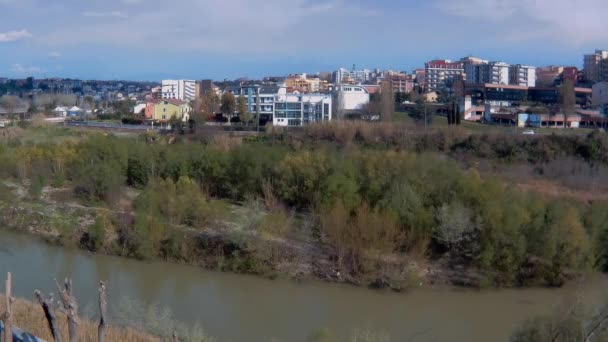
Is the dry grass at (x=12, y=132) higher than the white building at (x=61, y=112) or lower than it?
lower

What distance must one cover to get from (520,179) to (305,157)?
224 inches

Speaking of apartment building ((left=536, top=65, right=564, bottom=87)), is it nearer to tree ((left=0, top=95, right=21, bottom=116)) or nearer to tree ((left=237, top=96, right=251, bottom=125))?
tree ((left=237, top=96, right=251, bottom=125))

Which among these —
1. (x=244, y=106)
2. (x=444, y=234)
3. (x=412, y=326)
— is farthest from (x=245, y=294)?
(x=244, y=106)

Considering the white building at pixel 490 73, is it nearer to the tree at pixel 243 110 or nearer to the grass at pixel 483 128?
the grass at pixel 483 128

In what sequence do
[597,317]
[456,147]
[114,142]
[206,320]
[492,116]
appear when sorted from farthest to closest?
[492,116] → [456,147] → [114,142] → [206,320] → [597,317]

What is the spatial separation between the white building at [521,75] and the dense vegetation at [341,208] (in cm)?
3318

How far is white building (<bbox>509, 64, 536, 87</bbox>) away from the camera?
43.8 metres

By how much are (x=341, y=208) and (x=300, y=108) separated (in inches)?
652

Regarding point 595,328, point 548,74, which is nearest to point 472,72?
point 548,74

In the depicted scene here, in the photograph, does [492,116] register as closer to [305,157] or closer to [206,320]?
[305,157]

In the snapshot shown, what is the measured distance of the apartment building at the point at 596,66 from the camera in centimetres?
4306

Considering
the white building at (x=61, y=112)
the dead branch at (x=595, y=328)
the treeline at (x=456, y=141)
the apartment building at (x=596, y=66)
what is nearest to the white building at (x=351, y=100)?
the treeline at (x=456, y=141)

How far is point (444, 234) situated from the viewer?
935cm

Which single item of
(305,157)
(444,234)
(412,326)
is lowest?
(412,326)
